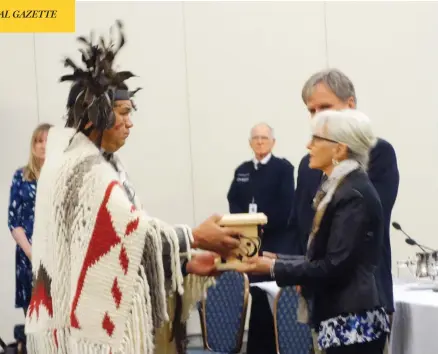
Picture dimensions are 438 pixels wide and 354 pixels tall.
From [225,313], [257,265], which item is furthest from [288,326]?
[257,265]

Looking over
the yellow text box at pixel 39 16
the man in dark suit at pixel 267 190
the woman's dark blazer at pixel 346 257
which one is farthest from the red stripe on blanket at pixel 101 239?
the yellow text box at pixel 39 16

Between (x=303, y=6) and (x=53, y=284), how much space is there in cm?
522

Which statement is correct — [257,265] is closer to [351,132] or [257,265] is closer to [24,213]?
[351,132]

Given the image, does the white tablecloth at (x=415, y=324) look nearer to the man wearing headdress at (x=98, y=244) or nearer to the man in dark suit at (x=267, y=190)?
the man wearing headdress at (x=98, y=244)

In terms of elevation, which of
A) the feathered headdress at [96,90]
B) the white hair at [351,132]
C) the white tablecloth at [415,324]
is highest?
the feathered headdress at [96,90]

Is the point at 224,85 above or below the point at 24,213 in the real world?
above

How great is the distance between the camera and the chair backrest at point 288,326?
4566 mm

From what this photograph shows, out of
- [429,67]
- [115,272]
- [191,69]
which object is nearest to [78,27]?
[191,69]

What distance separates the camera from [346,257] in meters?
3.05

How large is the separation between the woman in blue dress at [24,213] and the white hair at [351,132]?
2.80m

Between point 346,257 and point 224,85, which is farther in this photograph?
point 224,85

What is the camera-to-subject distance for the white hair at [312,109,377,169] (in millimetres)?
3227

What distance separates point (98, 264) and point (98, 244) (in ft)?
0.19

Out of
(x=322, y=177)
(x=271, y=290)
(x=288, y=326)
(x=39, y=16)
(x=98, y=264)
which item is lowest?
(x=288, y=326)
